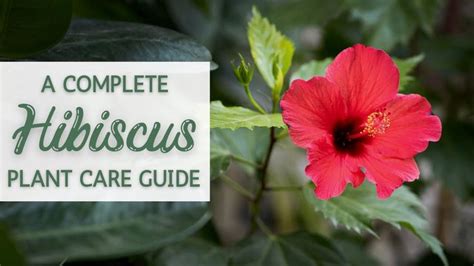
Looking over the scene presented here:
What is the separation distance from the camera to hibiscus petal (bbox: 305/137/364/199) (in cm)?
50

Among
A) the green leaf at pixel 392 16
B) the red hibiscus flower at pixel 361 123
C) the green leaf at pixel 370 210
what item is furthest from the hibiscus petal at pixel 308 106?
the green leaf at pixel 392 16

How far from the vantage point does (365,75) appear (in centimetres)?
51

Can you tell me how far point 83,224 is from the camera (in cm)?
47

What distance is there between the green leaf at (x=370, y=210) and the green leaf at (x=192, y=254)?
11cm

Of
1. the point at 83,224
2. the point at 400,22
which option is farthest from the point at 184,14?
the point at 83,224

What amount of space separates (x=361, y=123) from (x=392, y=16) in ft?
1.54

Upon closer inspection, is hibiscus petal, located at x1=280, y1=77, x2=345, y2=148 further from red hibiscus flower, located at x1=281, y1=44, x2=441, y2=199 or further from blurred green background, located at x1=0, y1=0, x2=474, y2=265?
blurred green background, located at x1=0, y1=0, x2=474, y2=265

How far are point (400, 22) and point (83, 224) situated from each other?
629mm

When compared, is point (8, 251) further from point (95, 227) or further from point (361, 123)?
point (361, 123)

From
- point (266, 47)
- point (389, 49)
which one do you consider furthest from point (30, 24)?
point (389, 49)

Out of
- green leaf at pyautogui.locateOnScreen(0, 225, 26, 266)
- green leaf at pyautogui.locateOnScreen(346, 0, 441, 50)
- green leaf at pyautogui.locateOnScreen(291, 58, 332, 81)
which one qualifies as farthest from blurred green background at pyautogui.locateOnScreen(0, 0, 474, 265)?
green leaf at pyautogui.locateOnScreen(0, 225, 26, 266)

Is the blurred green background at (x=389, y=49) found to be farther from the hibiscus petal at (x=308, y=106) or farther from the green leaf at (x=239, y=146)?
the hibiscus petal at (x=308, y=106)

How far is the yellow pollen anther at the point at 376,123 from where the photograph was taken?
1.70 ft

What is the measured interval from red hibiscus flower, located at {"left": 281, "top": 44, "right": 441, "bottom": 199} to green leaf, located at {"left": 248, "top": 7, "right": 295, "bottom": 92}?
3.7 inches
